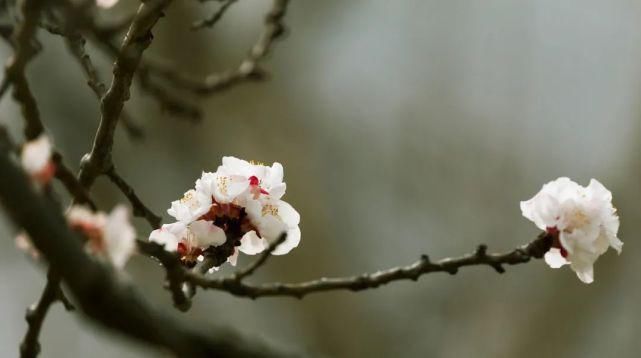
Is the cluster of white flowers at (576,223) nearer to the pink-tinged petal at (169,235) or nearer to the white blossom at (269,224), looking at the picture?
the white blossom at (269,224)

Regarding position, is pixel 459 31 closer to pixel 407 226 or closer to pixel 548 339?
pixel 407 226

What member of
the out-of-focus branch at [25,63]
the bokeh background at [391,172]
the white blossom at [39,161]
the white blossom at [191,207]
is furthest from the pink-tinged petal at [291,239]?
the bokeh background at [391,172]

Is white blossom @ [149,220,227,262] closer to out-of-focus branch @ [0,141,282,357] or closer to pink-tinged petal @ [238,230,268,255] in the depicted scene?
pink-tinged petal @ [238,230,268,255]

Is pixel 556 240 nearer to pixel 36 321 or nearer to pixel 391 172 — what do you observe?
pixel 36 321

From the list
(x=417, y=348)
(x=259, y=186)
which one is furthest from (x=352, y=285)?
(x=417, y=348)

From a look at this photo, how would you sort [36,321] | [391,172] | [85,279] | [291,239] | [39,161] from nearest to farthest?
[85,279]
[39,161]
[36,321]
[291,239]
[391,172]

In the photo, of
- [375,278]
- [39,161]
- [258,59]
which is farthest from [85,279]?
[258,59]
